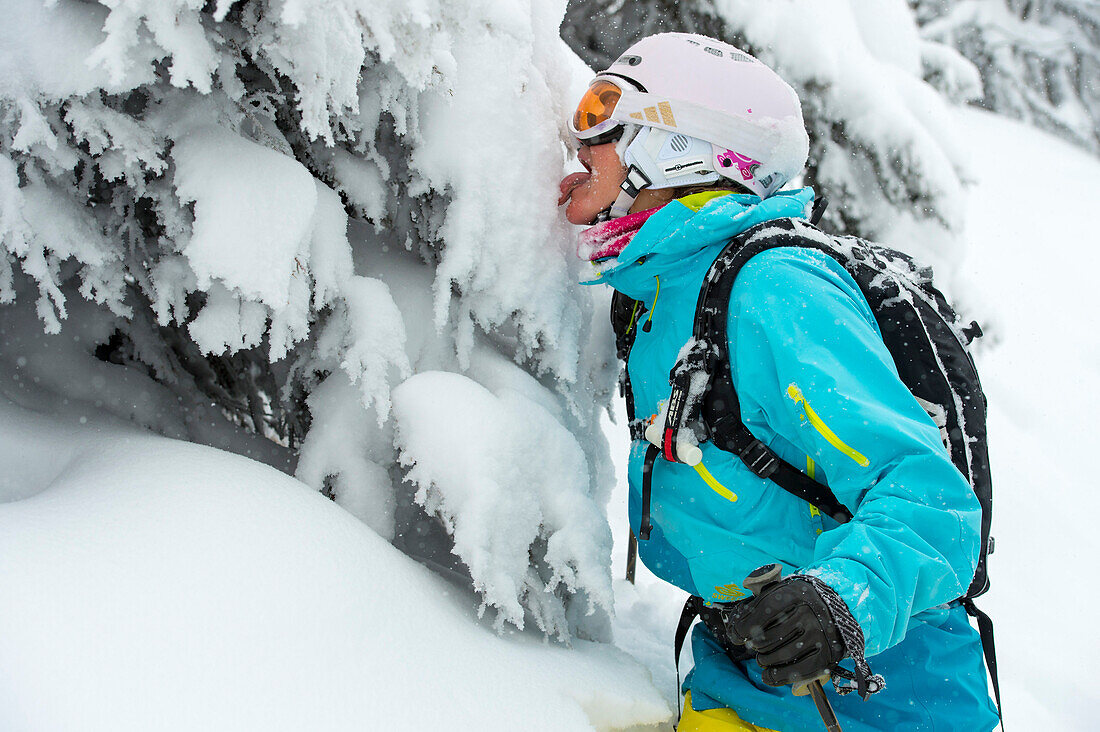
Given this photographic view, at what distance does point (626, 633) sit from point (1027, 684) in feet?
9.93

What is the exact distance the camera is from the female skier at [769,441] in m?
1.43

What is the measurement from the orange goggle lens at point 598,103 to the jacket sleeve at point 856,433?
0.72 m

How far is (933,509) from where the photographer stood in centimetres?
146

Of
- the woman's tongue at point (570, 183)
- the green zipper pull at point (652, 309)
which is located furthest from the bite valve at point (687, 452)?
the woman's tongue at point (570, 183)

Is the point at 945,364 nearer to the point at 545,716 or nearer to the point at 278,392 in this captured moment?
the point at 545,716

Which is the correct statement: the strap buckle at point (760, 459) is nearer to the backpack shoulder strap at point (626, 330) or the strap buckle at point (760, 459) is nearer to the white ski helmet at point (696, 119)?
the backpack shoulder strap at point (626, 330)

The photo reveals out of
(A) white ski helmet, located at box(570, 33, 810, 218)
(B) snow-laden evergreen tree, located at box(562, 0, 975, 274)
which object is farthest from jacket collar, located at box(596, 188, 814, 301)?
(B) snow-laden evergreen tree, located at box(562, 0, 975, 274)

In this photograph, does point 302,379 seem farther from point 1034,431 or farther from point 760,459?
point 1034,431

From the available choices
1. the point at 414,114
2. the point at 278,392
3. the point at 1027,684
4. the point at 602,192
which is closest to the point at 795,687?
the point at 602,192

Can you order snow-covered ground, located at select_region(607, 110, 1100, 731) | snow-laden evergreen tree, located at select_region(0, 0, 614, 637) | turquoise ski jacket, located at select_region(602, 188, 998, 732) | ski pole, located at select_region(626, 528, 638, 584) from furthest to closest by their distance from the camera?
snow-covered ground, located at select_region(607, 110, 1100, 731) < ski pole, located at select_region(626, 528, 638, 584) < snow-laden evergreen tree, located at select_region(0, 0, 614, 637) < turquoise ski jacket, located at select_region(602, 188, 998, 732)

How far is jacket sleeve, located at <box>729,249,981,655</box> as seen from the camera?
1.43 m

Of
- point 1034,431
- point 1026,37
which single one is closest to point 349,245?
point 1034,431

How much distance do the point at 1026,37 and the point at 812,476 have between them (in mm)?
18510

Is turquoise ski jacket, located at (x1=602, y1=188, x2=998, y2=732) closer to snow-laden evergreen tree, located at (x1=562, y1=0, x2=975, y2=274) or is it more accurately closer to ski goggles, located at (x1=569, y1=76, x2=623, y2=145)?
ski goggles, located at (x1=569, y1=76, x2=623, y2=145)
